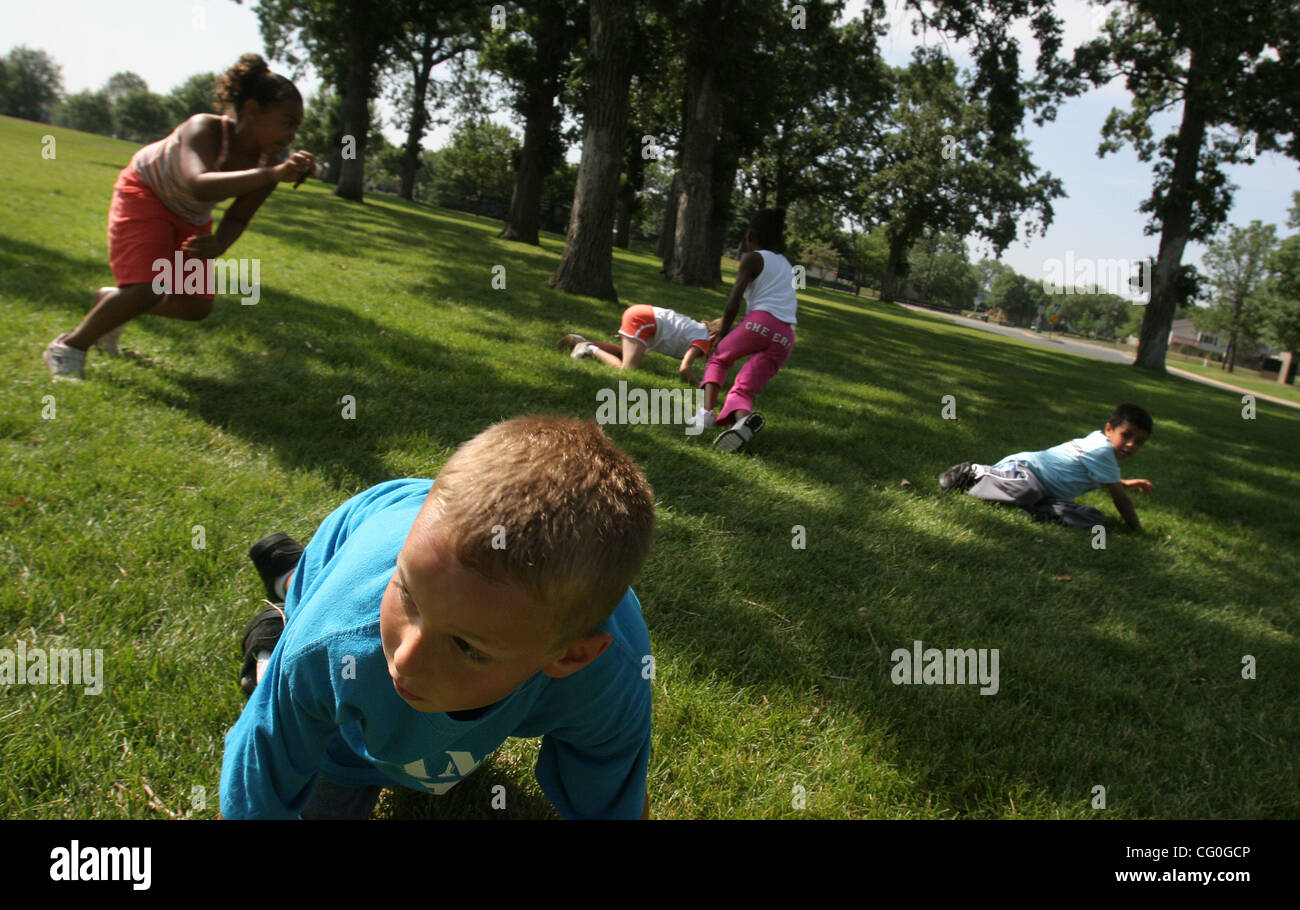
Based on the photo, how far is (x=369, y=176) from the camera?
316 ft

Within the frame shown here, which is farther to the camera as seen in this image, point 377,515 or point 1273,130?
point 1273,130

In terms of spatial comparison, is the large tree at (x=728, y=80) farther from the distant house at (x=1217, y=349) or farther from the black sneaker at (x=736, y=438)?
the distant house at (x=1217, y=349)

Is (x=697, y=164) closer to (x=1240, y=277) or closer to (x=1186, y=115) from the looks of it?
(x=1186, y=115)

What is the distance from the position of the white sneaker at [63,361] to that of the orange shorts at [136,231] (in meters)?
0.49

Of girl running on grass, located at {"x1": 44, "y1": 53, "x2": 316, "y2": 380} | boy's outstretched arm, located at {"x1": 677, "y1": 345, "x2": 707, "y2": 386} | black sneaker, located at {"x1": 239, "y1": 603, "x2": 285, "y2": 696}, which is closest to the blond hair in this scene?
black sneaker, located at {"x1": 239, "y1": 603, "x2": 285, "y2": 696}

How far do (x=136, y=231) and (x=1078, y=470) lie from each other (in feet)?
21.9

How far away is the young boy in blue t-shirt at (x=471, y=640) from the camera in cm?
123

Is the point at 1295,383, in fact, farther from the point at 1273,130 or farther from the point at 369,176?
the point at 369,176

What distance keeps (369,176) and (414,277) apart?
3850 inches

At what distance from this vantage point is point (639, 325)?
7734mm

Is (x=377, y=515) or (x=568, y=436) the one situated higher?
(x=568, y=436)
